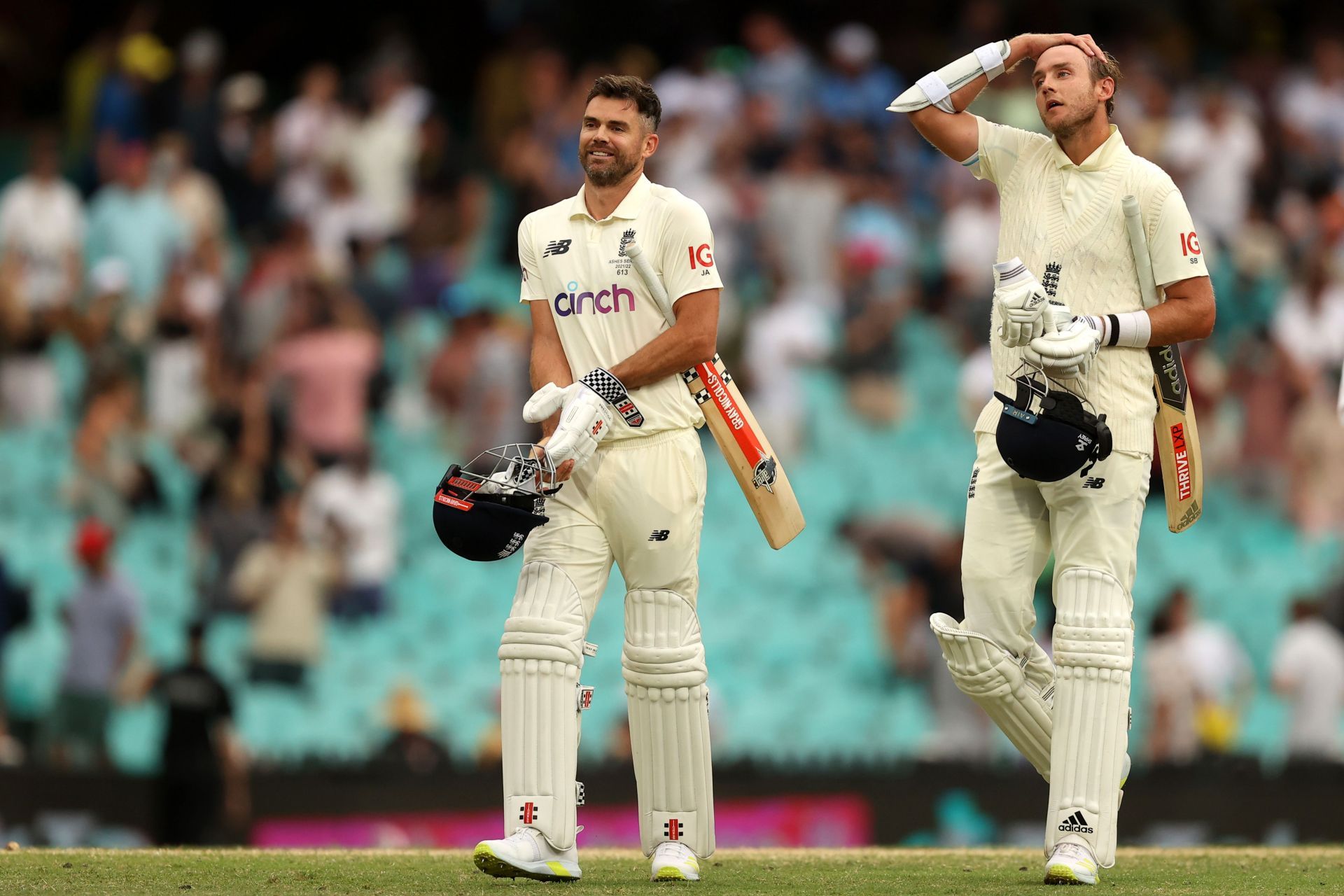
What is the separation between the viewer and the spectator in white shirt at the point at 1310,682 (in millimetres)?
11367

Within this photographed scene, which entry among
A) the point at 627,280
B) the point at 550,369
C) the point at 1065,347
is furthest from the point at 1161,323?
the point at 550,369

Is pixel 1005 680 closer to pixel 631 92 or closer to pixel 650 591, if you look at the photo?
pixel 650 591

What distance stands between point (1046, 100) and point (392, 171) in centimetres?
921

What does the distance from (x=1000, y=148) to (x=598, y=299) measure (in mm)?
1286

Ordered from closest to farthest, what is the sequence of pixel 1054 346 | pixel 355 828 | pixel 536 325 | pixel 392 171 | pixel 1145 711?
pixel 1054 346, pixel 536 325, pixel 355 828, pixel 1145 711, pixel 392 171

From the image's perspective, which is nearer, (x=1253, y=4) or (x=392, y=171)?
(x=392, y=171)

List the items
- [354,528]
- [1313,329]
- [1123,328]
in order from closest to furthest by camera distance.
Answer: [1123,328] < [354,528] < [1313,329]

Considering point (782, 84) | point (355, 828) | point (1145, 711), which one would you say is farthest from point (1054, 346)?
point (782, 84)

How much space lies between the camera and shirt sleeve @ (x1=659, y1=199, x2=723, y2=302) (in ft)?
18.7

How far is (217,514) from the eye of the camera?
474 inches

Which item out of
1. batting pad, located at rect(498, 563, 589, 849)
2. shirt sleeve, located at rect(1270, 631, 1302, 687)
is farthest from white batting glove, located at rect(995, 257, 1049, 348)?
shirt sleeve, located at rect(1270, 631, 1302, 687)

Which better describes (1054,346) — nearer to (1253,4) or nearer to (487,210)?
(487,210)

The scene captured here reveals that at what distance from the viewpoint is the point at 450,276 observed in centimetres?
1398

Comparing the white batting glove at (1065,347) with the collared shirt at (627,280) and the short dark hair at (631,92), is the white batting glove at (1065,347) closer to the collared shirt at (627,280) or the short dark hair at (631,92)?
the collared shirt at (627,280)
